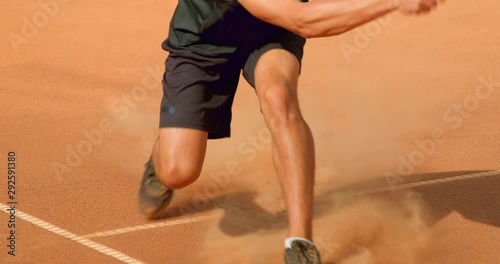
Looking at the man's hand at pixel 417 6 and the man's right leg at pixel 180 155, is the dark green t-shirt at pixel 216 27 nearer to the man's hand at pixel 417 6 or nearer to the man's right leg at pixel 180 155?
the man's right leg at pixel 180 155

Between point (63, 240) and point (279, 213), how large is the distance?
4.46ft

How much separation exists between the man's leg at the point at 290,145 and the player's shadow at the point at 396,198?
1.08 metres

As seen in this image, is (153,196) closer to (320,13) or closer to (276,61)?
(276,61)

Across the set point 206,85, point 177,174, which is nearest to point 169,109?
point 206,85

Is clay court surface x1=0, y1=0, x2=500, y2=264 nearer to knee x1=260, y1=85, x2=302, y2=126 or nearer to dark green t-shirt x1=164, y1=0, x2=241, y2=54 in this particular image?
knee x1=260, y1=85, x2=302, y2=126

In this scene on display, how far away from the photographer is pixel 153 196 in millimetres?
6199

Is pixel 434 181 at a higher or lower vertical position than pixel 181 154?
lower

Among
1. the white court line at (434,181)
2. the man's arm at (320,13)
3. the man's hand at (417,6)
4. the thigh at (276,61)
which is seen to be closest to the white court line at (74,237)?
the thigh at (276,61)

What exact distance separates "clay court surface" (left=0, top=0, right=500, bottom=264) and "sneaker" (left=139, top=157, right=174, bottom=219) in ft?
0.28

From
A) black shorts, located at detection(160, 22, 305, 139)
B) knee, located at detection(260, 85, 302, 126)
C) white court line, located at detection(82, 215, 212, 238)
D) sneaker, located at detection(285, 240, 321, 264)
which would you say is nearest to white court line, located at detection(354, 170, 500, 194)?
white court line, located at detection(82, 215, 212, 238)

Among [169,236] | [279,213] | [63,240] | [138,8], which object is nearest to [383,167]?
[279,213]

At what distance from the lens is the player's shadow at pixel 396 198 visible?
20.1 ft

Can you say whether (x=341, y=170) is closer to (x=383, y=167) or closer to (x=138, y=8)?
(x=383, y=167)

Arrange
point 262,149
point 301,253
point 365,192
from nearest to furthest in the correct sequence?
point 301,253, point 365,192, point 262,149
